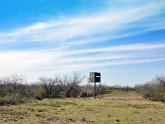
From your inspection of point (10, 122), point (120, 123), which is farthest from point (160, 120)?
point (10, 122)

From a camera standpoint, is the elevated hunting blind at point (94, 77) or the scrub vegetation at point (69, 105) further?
the elevated hunting blind at point (94, 77)

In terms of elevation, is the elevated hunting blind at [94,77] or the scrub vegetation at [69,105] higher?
the elevated hunting blind at [94,77]

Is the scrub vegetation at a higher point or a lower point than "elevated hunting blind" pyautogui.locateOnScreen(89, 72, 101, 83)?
lower

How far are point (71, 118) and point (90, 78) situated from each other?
24.1 m

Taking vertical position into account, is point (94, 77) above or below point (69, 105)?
above

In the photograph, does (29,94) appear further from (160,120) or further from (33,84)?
(160,120)

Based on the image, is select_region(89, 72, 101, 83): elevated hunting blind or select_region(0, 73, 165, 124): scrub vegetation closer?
select_region(0, 73, 165, 124): scrub vegetation

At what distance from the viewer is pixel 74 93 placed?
47000mm

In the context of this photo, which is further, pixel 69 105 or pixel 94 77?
pixel 94 77

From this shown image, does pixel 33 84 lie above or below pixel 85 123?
above

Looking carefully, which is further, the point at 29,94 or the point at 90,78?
the point at 90,78

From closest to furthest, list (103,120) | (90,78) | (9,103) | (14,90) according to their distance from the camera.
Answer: (103,120) < (9,103) < (14,90) < (90,78)

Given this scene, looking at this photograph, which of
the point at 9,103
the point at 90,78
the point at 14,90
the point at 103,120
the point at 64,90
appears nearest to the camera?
the point at 103,120

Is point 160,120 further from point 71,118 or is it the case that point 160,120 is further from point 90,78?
point 90,78
